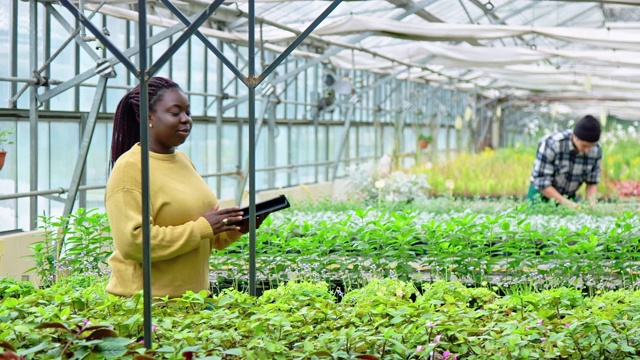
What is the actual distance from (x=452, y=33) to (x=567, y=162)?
6.70 feet

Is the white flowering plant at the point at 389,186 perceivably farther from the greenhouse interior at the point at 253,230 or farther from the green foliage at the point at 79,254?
the green foliage at the point at 79,254

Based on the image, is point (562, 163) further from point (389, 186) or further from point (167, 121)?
point (167, 121)

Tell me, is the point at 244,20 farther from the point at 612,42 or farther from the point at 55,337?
the point at 55,337

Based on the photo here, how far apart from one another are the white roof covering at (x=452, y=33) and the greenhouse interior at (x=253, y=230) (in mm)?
40

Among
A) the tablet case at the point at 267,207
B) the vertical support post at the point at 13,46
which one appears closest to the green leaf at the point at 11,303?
the tablet case at the point at 267,207

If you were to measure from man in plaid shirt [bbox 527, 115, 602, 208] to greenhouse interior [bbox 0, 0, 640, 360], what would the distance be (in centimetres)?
2

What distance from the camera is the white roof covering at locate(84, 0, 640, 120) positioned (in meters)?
8.00

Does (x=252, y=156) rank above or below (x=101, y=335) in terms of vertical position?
above

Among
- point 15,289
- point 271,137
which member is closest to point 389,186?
point 271,137

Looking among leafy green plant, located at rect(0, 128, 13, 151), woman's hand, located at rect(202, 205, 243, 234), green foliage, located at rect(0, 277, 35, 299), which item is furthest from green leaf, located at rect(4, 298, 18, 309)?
leafy green plant, located at rect(0, 128, 13, 151)

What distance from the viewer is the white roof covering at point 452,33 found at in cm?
800

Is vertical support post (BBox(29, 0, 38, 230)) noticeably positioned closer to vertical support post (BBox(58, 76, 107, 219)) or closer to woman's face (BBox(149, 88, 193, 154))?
vertical support post (BBox(58, 76, 107, 219))

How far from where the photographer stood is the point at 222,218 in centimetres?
267

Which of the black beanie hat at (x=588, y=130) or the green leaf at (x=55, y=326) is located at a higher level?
the black beanie hat at (x=588, y=130)
